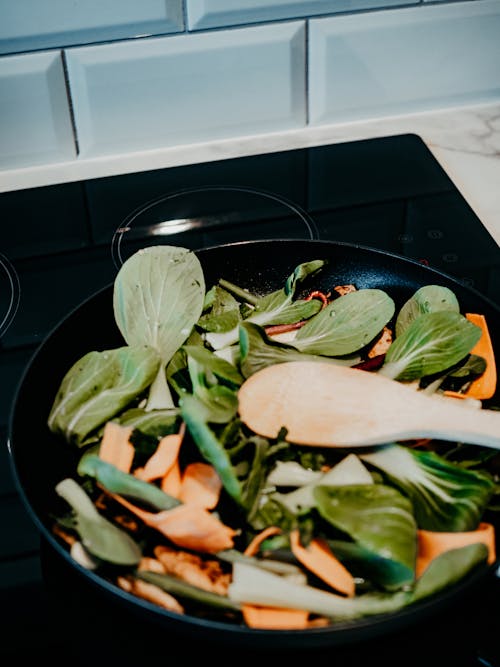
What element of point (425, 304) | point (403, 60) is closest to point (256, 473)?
point (425, 304)

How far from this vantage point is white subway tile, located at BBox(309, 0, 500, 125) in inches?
40.3

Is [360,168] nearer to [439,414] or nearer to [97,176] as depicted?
[97,176]

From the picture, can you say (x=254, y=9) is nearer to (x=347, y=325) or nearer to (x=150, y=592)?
(x=347, y=325)

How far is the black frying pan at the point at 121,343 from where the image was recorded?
0.44 m

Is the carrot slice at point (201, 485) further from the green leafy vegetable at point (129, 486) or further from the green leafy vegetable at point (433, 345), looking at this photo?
the green leafy vegetable at point (433, 345)

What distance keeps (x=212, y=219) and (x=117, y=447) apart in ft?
1.47

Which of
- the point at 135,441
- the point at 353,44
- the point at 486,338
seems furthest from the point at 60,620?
the point at 353,44

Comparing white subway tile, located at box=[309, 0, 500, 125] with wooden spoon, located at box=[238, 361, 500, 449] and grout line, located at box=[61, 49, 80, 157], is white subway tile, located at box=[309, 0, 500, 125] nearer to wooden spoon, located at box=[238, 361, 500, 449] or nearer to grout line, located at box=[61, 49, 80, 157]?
grout line, located at box=[61, 49, 80, 157]

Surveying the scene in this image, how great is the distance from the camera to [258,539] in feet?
1.69

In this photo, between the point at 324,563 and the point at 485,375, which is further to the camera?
the point at 485,375

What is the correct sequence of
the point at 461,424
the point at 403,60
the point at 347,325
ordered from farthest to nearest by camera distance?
the point at 403,60
the point at 347,325
the point at 461,424

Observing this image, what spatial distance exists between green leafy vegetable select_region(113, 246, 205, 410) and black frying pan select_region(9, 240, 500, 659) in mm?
20

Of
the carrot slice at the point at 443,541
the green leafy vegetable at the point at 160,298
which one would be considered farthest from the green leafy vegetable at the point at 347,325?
the carrot slice at the point at 443,541

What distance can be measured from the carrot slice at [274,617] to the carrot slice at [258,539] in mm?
42
